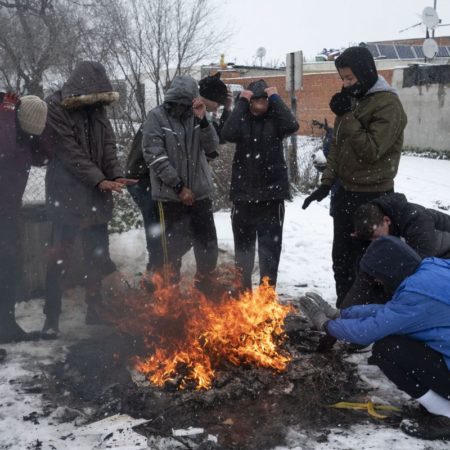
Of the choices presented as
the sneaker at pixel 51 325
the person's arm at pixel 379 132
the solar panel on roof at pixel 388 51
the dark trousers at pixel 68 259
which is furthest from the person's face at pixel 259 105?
the solar panel on roof at pixel 388 51

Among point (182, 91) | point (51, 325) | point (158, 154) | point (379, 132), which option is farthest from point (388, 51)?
point (51, 325)

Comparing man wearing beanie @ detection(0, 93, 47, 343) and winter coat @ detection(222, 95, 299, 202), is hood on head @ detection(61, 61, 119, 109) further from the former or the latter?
winter coat @ detection(222, 95, 299, 202)

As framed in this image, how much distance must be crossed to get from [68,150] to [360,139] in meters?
2.52

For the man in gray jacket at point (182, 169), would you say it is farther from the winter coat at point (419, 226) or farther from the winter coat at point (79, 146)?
the winter coat at point (419, 226)

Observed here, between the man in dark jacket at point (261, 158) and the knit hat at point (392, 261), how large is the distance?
6.24 feet

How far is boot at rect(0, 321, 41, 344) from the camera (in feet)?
15.2

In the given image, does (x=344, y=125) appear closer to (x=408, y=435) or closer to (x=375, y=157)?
(x=375, y=157)

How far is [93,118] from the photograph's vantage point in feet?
16.0

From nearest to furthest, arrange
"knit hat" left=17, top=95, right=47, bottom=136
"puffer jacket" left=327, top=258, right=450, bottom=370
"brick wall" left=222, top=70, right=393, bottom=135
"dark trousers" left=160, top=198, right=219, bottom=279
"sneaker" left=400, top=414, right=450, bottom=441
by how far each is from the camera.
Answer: "puffer jacket" left=327, top=258, right=450, bottom=370 → "sneaker" left=400, top=414, right=450, bottom=441 → "knit hat" left=17, top=95, right=47, bottom=136 → "dark trousers" left=160, top=198, right=219, bottom=279 → "brick wall" left=222, top=70, right=393, bottom=135

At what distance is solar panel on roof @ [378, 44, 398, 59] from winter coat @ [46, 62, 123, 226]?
27.8m

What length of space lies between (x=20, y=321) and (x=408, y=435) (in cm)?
362

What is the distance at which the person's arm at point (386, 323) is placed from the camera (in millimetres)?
3205

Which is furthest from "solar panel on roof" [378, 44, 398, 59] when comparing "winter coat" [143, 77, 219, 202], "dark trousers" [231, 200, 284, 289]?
"winter coat" [143, 77, 219, 202]

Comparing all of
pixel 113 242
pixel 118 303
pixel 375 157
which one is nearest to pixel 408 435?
pixel 375 157
